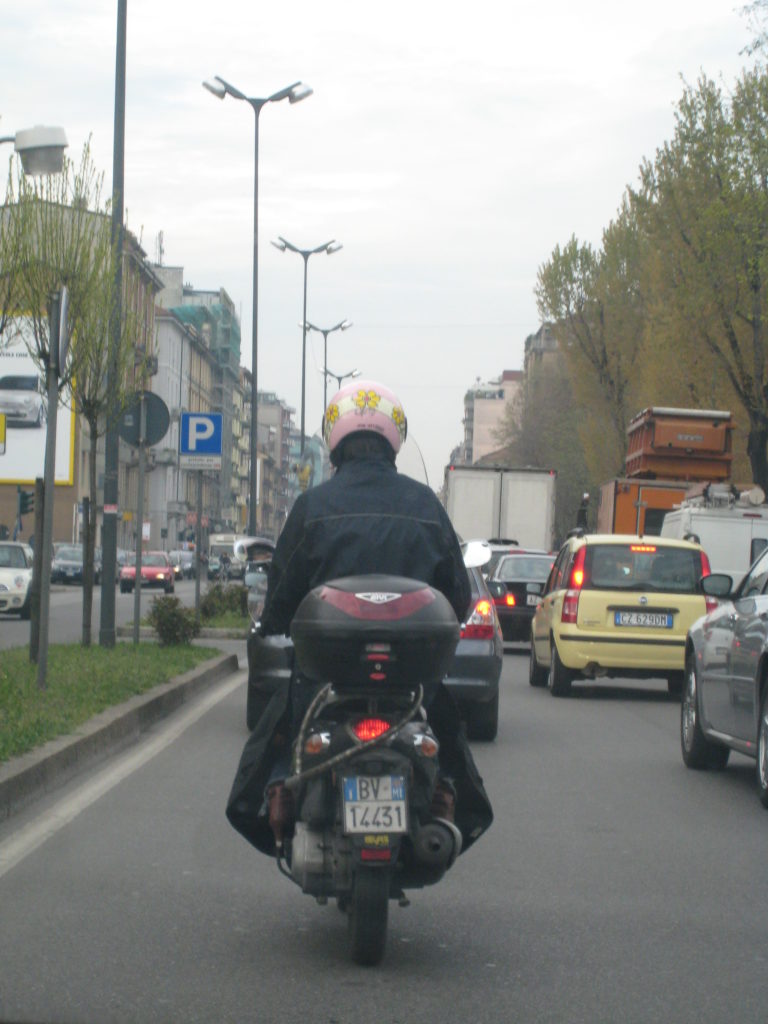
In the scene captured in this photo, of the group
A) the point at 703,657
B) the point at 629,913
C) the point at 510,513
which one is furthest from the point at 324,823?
A: the point at 510,513

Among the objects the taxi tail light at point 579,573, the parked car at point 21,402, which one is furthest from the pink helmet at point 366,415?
the parked car at point 21,402

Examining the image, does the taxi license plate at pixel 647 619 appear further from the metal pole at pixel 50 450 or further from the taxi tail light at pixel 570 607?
the metal pole at pixel 50 450

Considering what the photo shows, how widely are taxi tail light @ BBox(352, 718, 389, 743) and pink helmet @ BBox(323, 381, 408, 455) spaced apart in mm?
1077

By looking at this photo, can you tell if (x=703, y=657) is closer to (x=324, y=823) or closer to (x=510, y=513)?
(x=324, y=823)

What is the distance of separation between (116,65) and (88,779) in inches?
474

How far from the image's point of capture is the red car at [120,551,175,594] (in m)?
57.8

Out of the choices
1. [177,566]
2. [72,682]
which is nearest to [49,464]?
[72,682]

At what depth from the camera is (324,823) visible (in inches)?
211

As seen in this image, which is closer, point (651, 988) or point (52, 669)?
point (651, 988)

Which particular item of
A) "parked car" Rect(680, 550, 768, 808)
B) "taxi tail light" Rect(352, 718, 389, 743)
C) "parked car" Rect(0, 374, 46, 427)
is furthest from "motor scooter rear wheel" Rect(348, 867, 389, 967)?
"parked car" Rect(0, 374, 46, 427)

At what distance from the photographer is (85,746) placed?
10.6 meters

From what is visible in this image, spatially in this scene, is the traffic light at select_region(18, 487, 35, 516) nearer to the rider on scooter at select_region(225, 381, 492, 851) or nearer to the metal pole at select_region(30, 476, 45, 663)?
the metal pole at select_region(30, 476, 45, 663)

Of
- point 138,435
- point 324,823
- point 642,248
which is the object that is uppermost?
point 642,248

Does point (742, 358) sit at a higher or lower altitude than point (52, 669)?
higher
